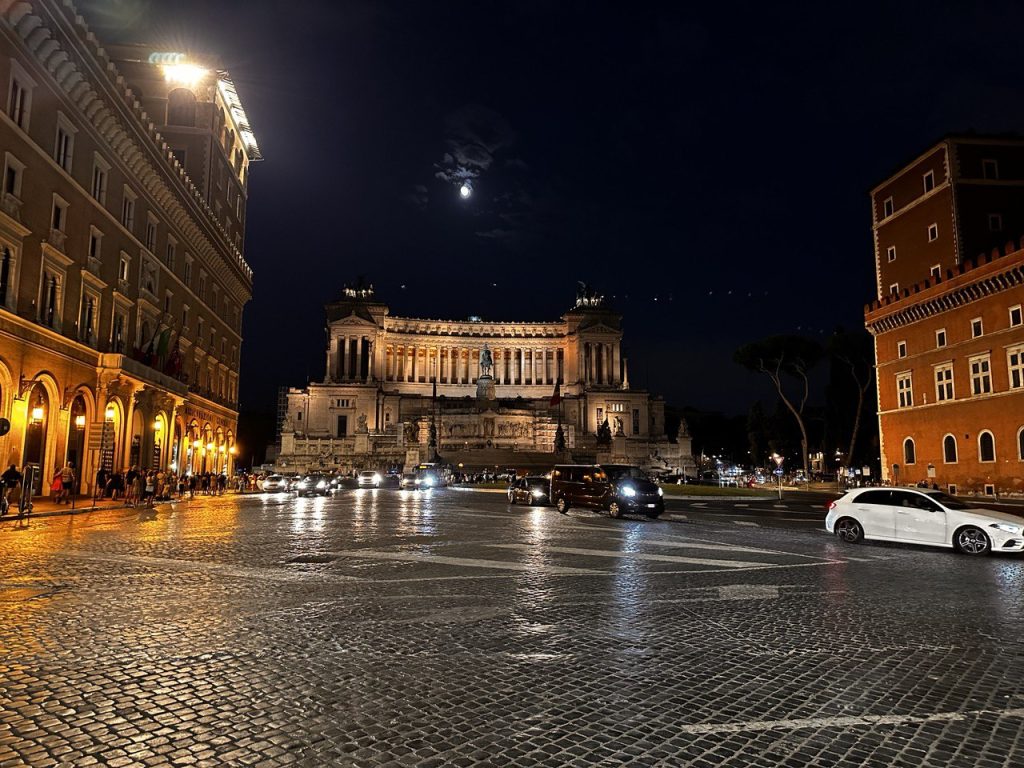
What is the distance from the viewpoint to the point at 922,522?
1573 cm

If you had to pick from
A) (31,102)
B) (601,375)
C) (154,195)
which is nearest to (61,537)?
(31,102)

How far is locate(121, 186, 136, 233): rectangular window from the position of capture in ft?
116

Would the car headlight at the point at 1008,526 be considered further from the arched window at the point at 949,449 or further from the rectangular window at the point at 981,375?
the arched window at the point at 949,449

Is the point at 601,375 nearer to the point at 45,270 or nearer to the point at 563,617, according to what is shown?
the point at 45,270

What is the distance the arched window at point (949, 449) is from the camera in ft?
131

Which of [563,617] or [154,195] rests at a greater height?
[154,195]

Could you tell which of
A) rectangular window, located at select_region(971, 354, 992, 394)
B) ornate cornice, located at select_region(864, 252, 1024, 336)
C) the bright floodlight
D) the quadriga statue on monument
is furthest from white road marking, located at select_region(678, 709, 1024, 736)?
the quadriga statue on monument

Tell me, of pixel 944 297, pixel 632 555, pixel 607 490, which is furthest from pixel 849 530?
pixel 944 297

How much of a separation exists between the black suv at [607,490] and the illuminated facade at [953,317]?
22.9 m

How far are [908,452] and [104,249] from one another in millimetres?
47082

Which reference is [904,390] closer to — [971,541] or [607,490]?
[607,490]

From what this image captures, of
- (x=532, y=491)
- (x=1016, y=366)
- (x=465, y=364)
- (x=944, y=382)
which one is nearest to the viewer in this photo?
(x=532, y=491)

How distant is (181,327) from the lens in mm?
44562

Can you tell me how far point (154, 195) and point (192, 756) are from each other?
4123 cm
